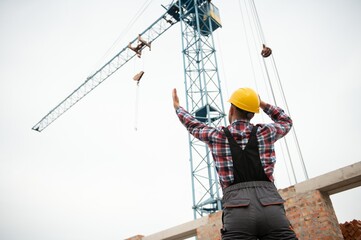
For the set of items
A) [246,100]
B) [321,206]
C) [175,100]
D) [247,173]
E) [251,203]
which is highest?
[175,100]

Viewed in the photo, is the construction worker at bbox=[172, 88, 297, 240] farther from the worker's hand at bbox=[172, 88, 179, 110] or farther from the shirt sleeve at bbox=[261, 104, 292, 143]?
the worker's hand at bbox=[172, 88, 179, 110]

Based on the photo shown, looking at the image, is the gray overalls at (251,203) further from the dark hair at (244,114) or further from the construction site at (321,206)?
the construction site at (321,206)

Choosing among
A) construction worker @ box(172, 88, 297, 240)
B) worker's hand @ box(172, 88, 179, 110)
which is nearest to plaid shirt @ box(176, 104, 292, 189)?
construction worker @ box(172, 88, 297, 240)

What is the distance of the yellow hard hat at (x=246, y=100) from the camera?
1.74 m

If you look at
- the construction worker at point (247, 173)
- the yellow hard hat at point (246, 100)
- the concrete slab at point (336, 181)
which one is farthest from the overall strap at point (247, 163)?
the concrete slab at point (336, 181)

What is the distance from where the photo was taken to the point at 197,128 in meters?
1.81

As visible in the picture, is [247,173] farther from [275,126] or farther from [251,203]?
[275,126]

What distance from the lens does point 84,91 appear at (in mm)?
29219

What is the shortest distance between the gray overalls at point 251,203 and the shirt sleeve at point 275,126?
103mm

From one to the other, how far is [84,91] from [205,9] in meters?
16.0

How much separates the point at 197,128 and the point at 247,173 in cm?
44

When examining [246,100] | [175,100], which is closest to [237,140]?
[246,100]

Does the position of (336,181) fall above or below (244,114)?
above

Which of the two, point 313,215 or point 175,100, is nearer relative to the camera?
point 175,100
